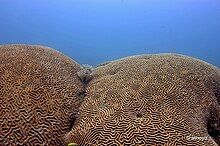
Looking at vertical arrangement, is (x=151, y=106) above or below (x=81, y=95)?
below

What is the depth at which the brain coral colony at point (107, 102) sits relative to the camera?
4.34 metres

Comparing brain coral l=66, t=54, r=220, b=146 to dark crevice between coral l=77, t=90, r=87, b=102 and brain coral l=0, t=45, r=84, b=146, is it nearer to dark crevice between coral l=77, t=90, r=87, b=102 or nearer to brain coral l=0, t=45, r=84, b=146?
dark crevice between coral l=77, t=90, r=87, b=102

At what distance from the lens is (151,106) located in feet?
15.7

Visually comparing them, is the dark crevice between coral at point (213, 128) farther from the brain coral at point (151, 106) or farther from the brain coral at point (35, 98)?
the brain coral at point (35, 98)

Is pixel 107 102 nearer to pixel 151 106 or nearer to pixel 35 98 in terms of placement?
pixel 151 106

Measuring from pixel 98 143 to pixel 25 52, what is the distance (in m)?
2.75

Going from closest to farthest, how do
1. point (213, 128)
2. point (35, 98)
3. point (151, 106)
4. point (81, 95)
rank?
point (151, 106) < point (35, 98) < point (213, 128) < point (81, 95)

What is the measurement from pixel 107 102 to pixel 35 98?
3.72ft

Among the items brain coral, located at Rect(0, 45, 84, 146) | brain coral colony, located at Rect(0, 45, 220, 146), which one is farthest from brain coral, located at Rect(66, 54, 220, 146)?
brain coral, located at Rect(0, 45, 84, 146)

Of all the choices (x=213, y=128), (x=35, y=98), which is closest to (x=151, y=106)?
(x=213, y=128)

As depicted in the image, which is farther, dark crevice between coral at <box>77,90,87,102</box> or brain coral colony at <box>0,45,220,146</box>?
dark crevice between coral at <box>77,90,87,102</box>

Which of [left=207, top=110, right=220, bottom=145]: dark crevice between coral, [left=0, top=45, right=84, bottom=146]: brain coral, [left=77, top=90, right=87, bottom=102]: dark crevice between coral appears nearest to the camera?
[left=0, top=45, right=84, bottom=146]: brain coral

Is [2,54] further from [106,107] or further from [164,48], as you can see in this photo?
[164,48]

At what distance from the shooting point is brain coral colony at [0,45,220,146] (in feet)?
14.2
